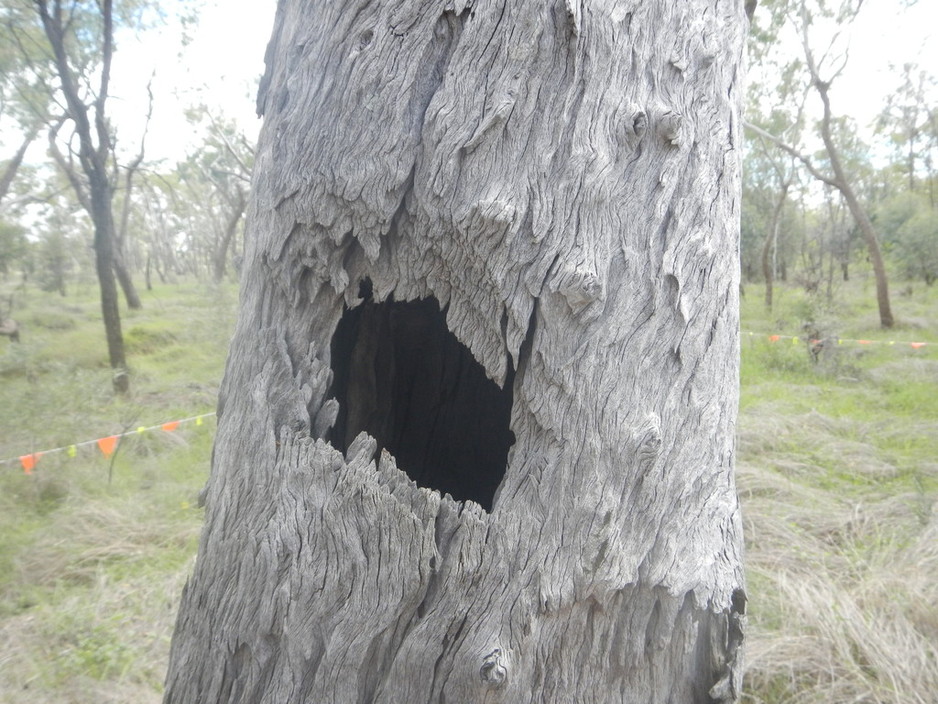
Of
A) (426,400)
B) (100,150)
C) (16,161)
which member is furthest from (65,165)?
(426,400)

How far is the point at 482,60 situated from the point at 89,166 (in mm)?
10214

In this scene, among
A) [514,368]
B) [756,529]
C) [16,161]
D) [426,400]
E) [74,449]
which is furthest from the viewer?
[16,161]

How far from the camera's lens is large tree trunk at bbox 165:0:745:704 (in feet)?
5.64

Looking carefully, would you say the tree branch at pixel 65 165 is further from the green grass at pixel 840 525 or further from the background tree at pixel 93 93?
the green grass at pixel 840 525

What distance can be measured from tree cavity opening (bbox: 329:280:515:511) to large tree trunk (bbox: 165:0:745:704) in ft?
2.29

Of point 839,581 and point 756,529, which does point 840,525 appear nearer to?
point 756,529

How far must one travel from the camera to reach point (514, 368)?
5.97 feet

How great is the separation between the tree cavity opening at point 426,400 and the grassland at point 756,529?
1.69 m

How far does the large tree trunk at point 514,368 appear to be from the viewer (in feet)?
5.64

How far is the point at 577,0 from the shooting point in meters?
1.75

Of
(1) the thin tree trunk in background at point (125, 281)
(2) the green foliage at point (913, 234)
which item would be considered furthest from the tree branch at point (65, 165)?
(2) the green foliage at point (913, 234)

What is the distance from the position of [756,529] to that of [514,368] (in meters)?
3.90

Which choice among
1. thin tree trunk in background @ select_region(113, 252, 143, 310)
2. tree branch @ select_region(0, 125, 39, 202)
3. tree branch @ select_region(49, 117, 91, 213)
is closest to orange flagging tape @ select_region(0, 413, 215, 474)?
tree branch @ select_region(49, 117, 91, 213)

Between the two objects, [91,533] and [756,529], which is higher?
[756,529]
